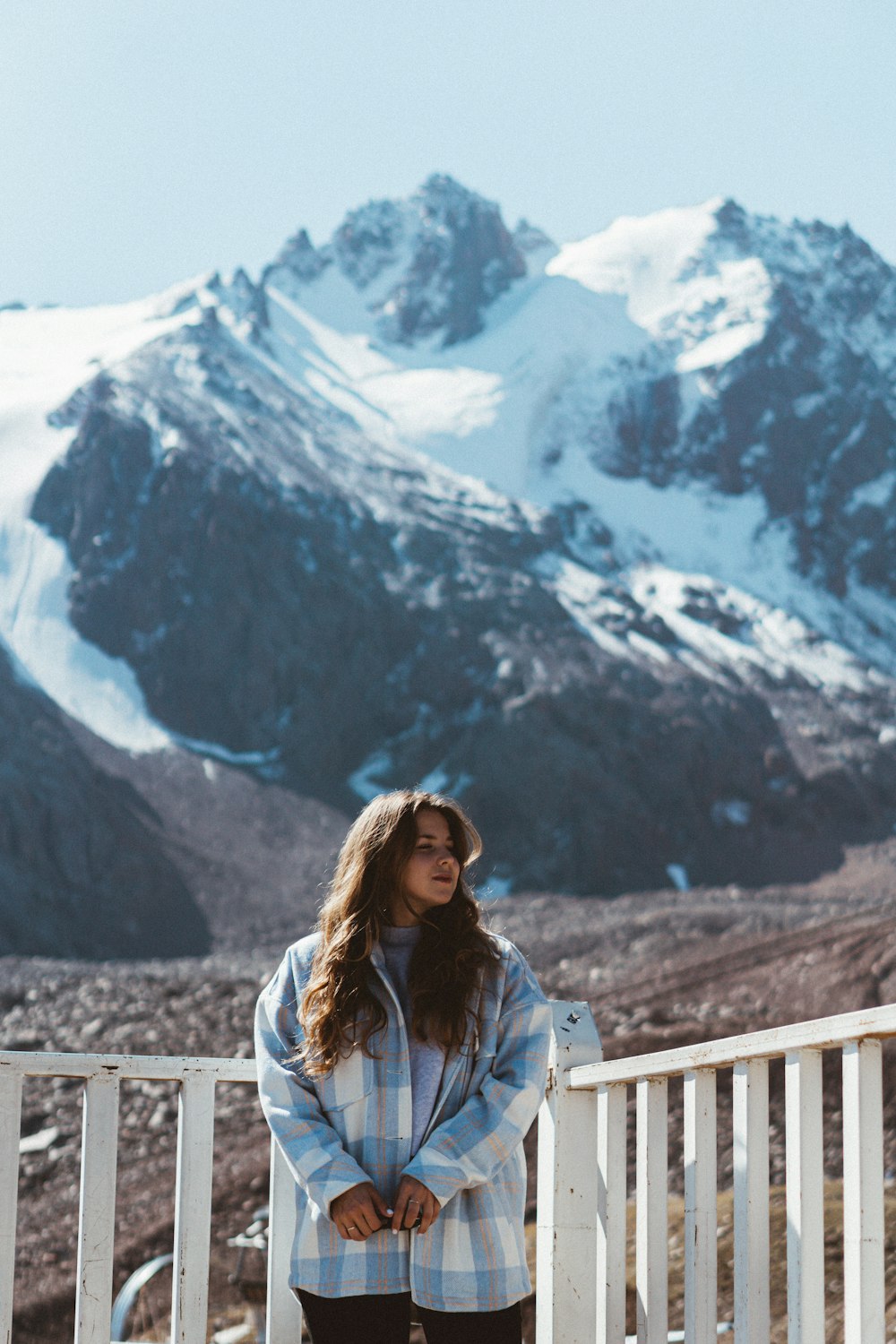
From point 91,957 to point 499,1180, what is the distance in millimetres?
19673

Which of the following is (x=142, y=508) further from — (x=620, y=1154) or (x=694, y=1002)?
(x=620, y=1154)

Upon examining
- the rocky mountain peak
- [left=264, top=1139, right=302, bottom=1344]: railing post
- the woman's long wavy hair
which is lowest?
[left=264, top=1139, right=302, bottom=1344]: railing post

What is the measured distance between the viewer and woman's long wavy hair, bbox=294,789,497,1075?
→ 1643 millimetres

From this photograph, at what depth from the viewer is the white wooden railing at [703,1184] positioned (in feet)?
3.97

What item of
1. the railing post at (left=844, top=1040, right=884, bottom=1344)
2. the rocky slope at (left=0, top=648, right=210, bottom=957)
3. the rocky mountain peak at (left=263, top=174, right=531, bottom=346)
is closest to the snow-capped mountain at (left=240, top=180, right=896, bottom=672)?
the rocky mountain peak at (left=263, top=174, right=531, bottom=346)

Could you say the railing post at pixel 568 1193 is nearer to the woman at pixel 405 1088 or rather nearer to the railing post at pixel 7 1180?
the woman at pixel 405 1088

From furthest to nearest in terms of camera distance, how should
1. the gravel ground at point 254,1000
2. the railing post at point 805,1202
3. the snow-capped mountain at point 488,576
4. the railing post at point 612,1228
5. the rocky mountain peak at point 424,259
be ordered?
1. the rocky mountain peak at point 424,259
2. the snow-capped mountain at point 488,576
3. the gravel ground at point 254,1000
4. the railing post at point 612,1228
5. the railing post at point 805,1202

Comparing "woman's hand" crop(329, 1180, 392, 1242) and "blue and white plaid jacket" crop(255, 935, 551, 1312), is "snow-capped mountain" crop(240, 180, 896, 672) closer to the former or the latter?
"blue and white plaid jacket" crop(255, 935, 551, 1312)

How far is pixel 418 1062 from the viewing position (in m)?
1.66

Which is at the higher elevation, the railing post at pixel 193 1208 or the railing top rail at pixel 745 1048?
the railing top rail at pixel 745 1048

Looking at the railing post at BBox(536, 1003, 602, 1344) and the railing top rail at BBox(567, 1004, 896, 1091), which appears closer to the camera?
the railing top rail at BBox(567, 1004, 896, 1091)

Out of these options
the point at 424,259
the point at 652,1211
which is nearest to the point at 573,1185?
the point at 652,1211

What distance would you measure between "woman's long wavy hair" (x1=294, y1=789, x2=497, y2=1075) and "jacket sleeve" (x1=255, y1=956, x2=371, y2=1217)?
0.03m

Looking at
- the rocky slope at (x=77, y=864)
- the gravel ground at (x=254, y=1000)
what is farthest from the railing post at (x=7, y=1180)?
the rocky slope at (x=77, y=864)
